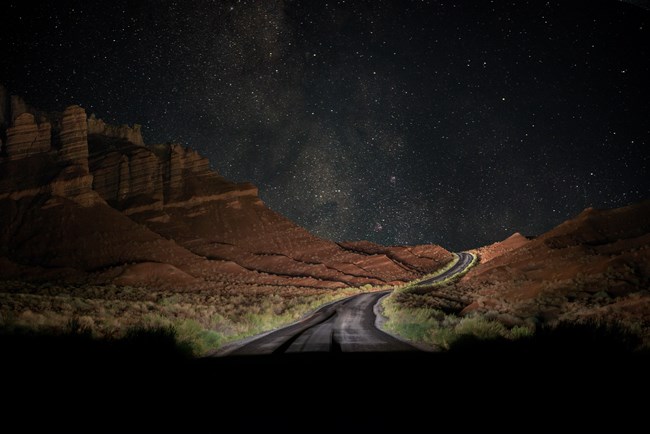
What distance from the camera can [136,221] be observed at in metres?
70.4

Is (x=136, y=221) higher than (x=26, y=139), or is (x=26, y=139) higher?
(x=26, y=139)

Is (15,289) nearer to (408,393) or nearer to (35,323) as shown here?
(35,323)

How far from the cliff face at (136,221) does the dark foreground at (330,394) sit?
4387 centimetres

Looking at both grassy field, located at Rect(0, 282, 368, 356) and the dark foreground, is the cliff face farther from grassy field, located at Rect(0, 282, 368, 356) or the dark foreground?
the dark foreground

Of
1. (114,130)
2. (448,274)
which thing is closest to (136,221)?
(114,130)

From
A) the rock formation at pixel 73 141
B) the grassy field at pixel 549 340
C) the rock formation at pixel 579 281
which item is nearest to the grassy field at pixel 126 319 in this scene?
the grassy field at pixel 549 340

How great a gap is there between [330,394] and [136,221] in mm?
75820

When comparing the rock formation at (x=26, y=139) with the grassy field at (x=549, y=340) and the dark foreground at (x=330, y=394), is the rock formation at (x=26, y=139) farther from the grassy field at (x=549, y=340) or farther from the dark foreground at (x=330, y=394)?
the grassy field at (x=549, y=340)

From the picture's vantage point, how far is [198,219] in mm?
78812

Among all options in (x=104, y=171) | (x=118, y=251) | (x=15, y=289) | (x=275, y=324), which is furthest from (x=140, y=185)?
(x=275, y=324)

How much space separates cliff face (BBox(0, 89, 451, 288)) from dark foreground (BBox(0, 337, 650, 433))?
43867 millimetres

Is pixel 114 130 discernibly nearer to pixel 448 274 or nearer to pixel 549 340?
pixel 448 274

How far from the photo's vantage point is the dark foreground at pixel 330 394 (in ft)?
14.3

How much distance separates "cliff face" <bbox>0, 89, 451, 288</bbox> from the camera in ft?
167
